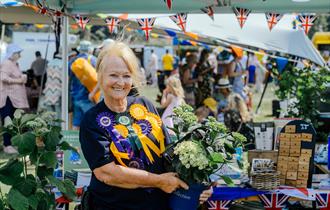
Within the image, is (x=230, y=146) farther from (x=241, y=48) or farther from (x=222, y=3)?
(x=241, y=48)

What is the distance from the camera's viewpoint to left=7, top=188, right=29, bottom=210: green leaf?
10.1 ft

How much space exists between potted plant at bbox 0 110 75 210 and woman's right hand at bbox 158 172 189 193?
1037mm

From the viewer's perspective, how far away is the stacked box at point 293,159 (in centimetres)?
372

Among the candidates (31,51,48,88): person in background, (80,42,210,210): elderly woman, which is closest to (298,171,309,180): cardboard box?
(80,42,210,210): elderly woman

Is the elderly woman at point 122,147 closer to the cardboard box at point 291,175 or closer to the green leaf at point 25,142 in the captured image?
the green leaf at point 25,142

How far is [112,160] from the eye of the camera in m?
2.41

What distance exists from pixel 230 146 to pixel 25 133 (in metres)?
1.34

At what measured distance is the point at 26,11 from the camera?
8.00 m

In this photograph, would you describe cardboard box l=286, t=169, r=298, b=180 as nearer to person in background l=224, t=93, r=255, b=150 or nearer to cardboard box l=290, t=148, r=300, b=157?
cardboard box l=290, t=148, r=300, b=157

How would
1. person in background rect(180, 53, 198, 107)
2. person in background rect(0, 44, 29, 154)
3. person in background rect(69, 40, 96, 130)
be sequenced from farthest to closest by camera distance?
1. person in background rect(180, 53, 198, 107)
2. person in background rect(0, 44, 29, 154)
3. person in background rect(69, 40, 96, 130)

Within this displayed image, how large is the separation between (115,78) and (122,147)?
1.04 ft

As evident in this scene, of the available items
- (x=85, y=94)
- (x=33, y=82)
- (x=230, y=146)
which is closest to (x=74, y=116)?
(x=85, y=94)

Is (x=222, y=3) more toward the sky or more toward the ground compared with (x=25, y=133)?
more toward the sky

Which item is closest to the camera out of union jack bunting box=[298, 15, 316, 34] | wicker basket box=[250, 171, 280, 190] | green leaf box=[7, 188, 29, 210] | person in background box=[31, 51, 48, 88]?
green leaf box=[7, 188, 29, 210]
